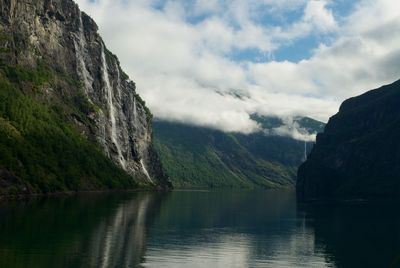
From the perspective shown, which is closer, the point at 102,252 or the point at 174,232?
the point at 102,252

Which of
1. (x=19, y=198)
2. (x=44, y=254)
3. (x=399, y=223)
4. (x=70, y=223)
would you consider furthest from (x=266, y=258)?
(x=19, y=198)

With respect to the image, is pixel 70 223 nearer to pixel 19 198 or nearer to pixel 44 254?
pixel 44 254

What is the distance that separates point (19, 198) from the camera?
7505 inches

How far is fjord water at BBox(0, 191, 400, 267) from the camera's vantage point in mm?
81562

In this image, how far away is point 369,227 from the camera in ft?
477

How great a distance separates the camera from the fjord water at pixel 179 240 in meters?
81.6

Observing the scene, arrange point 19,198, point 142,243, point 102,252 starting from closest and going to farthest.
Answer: point 102,252 → point 142,243 → point 19,198

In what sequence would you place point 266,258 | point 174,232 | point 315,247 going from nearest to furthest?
point 266,258 < point 315,247 < point 174,232

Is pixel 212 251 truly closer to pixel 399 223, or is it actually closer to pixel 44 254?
pixel 44 254

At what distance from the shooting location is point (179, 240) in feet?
349

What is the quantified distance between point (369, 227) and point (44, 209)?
92.8 meters

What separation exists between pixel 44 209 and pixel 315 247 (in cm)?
8304

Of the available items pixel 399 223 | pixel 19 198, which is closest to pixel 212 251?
pixel 399 223

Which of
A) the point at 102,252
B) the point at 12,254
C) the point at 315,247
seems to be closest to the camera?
the point at 12,254
